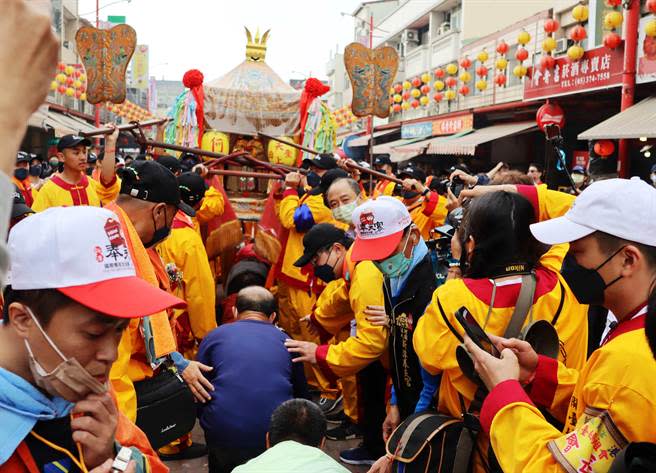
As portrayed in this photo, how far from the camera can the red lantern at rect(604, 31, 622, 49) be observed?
13297 mm

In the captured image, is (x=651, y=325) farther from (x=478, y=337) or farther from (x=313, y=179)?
(x=313, y=179)

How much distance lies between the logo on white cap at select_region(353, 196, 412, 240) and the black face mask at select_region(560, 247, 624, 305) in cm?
165

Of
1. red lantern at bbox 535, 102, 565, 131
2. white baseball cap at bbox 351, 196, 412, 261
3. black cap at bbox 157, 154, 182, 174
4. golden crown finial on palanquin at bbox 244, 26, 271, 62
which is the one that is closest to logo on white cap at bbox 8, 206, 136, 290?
white baseball cap at bbox 351, 196, 412, 261

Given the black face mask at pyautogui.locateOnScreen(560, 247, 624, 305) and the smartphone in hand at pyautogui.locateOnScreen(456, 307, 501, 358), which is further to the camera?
the smartphone in hand at pyautogui.locateOnScreen(456, 307, 501, 358)

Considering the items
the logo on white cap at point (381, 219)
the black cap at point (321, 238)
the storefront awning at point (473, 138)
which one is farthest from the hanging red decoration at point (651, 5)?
the logo on white cap at point (381, 219)

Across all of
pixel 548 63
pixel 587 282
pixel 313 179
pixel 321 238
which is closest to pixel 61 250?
pixel 587 282

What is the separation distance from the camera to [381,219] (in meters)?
3.86

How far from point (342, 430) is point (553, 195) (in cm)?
317

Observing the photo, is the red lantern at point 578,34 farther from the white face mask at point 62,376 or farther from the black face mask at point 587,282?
the white face mask at point 62,376

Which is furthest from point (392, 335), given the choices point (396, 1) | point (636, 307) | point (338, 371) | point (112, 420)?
point (396, 1)

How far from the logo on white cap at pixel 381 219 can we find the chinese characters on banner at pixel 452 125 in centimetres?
1936

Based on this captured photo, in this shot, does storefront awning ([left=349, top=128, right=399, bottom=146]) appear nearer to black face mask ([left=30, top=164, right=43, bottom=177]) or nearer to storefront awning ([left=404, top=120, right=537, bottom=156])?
storefront awning ([left=404, top=120, right=537, bottom=156])

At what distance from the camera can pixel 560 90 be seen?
1556 cm

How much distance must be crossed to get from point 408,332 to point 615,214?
1824mm
